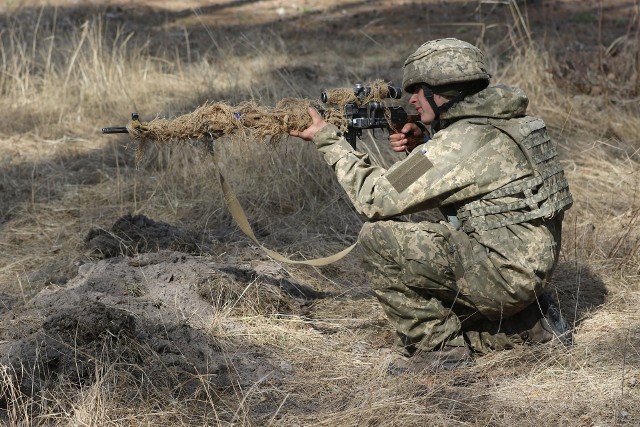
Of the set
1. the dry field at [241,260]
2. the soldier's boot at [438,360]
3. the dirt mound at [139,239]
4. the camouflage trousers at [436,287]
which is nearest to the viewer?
the dry field at [241,260]

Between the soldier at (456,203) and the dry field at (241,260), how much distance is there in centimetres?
34

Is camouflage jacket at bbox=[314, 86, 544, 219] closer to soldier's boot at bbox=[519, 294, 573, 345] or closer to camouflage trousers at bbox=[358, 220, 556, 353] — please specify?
camouflage trousers at bbox=[358, 220, 556, 353]

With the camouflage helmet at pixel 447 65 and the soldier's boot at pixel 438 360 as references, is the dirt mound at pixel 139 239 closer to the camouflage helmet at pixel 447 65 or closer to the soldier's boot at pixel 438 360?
the soldier's boot at pixel 438 360

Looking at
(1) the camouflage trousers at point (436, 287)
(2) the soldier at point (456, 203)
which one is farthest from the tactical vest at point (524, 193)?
(1) the camouflage trousers at point (436, 287)

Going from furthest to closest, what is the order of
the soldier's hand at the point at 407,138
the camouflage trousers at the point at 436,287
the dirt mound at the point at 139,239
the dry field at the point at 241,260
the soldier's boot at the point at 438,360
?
the dirt mound at the point at 139,239, the soldier's hand at the point at 407,138, the soldier's boot at the point at 438,360, the camouflage trousers at the point at 436,287, the dry field at the point at 241,260

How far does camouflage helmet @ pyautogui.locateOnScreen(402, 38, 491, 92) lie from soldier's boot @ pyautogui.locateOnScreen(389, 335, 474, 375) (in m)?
1.27

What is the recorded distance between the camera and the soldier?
4.11 metres

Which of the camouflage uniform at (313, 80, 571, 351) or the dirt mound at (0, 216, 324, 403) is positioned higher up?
the camouflage uniform at (313, 80, 571, 351)

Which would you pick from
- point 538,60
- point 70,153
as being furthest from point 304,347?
point 538,60

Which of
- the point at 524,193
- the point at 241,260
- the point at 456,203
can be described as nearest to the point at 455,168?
the point at 456,203

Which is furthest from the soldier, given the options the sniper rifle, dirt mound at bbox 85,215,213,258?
dirt mound at bbox 85,215,213,258

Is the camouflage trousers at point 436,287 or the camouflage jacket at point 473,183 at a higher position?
the camouflage jacket at point 473,183

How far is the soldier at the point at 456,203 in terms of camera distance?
4109mm

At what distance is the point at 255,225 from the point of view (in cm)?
626
